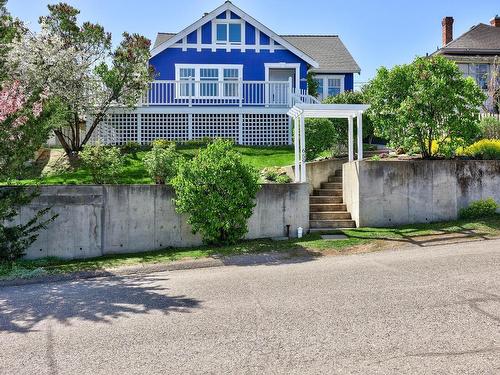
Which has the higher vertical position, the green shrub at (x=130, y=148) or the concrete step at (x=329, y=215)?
the green shrub at (x=130, y=148)

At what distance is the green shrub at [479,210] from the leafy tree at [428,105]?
1.75 metres

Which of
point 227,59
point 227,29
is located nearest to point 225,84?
point 227,59

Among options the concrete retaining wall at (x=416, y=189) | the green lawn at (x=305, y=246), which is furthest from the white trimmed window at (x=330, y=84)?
the green lawn at (x=305, y=246)

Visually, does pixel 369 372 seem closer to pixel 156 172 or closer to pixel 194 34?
pixel 156 172

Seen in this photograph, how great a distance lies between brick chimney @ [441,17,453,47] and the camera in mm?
34625

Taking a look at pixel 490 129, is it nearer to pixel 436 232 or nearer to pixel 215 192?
pixel 436 232

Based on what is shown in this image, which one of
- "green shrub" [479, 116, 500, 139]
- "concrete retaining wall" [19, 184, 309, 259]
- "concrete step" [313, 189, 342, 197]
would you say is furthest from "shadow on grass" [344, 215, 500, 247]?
"green shrub" [479, 116, 500, 139]

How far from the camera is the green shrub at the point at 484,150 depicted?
13305mm

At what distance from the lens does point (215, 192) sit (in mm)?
10266

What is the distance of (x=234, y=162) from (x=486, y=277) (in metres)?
5.58

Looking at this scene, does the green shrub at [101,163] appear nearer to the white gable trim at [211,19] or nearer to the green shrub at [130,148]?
the green shrub at [130,148]

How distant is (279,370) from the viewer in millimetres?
4145

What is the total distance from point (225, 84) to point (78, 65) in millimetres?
7703

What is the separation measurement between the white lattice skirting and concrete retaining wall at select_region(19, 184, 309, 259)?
32.3 ft
